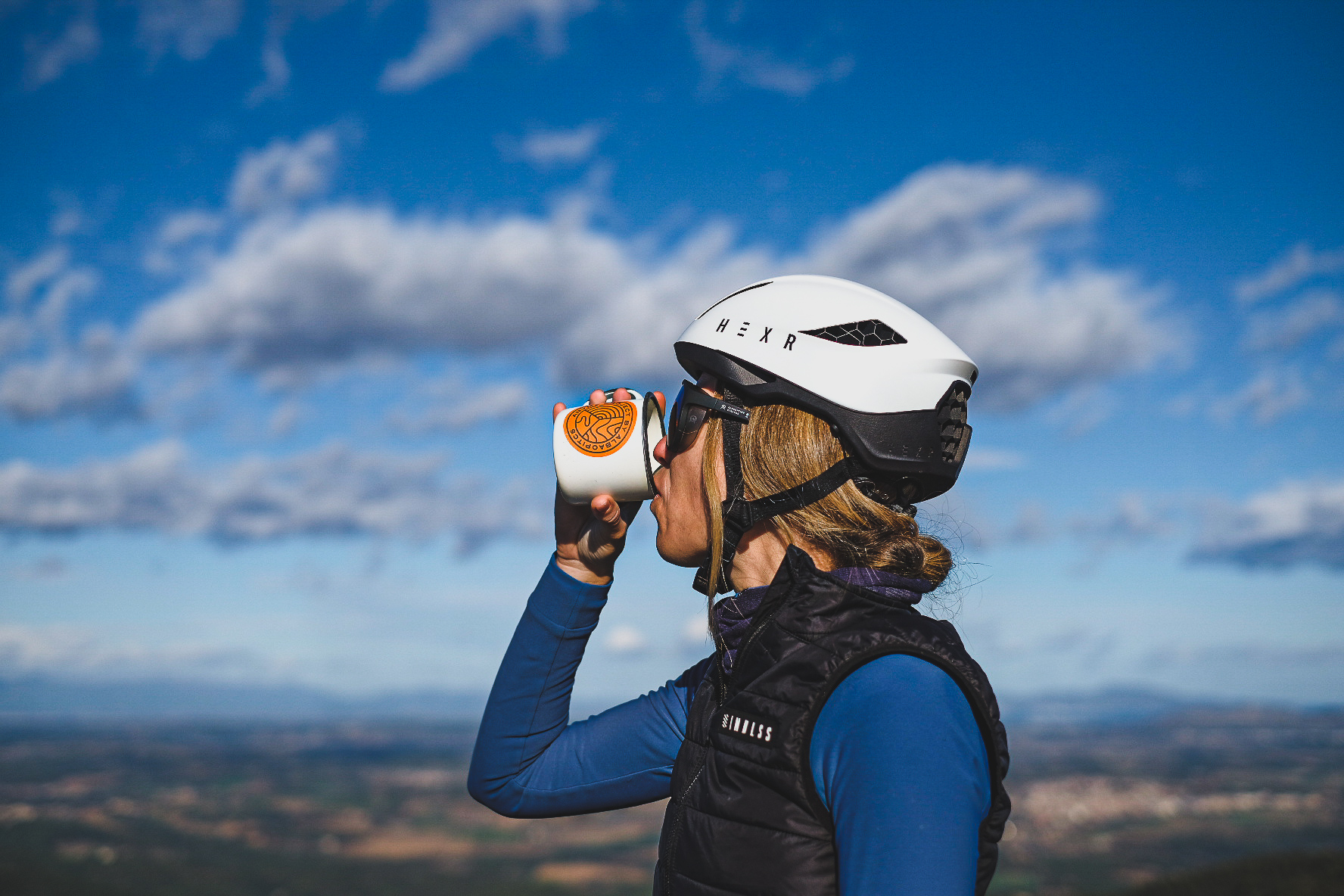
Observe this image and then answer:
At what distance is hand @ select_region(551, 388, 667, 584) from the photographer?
329 centimetres

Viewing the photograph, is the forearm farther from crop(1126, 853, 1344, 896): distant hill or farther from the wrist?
crop(1126, 853, 1344, 896): distant hill

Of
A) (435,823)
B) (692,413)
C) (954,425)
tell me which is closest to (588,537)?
(692,413)

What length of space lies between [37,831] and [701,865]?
107 m

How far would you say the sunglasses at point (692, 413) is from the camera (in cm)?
273

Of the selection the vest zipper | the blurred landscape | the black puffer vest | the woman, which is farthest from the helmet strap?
the blurred landscape

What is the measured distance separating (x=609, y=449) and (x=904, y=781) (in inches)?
63.1

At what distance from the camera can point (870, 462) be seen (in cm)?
253

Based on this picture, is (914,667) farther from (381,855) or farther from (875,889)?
(381,855)

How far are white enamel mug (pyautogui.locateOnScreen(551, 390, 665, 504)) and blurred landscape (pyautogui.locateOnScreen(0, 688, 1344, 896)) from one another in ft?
175

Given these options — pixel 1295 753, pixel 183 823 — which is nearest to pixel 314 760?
pixel 183 823

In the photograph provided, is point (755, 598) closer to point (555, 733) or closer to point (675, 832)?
point (675, 832)

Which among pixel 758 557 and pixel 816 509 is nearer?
pixel 816 509

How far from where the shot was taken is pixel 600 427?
314 centimetres

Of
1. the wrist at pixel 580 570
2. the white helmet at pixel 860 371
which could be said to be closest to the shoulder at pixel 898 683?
the white helmet at pixel 860 371
